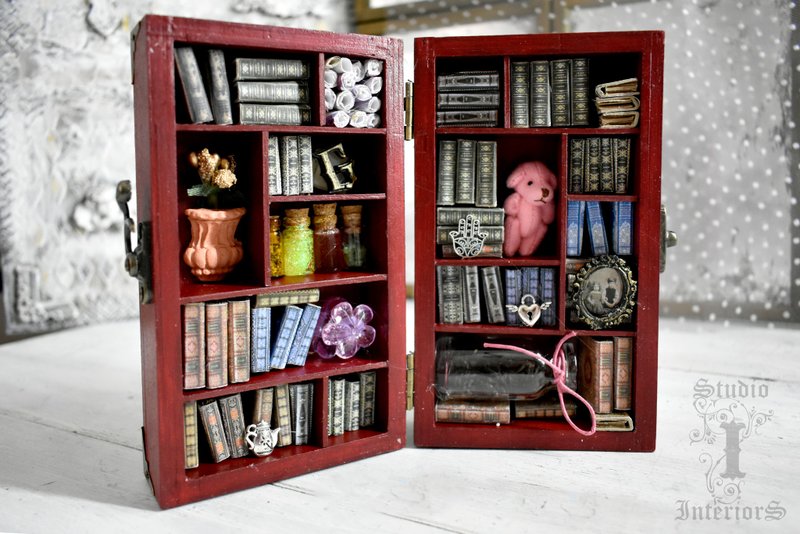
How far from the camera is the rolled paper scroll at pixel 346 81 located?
226cm

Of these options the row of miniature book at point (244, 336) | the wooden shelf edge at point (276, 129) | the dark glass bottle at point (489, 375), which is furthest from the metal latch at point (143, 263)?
the dark glass bottle at point (489, 375)

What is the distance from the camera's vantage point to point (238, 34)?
6.78ft

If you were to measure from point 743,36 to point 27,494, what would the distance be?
12.3 feet

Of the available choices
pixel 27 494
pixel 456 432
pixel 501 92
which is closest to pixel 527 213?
pixel 501 92

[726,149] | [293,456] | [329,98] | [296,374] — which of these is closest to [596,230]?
[329,98]

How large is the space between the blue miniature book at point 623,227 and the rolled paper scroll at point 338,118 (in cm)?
82

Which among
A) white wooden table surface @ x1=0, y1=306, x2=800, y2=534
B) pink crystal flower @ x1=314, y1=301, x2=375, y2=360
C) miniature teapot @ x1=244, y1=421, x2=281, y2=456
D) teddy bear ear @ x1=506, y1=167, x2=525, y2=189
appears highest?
teddy bear ear @ x1=506, y1=167, x2=525, y2=189

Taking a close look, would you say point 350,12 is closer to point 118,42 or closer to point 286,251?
point 118,42

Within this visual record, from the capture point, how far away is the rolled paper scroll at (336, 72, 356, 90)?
2.26m

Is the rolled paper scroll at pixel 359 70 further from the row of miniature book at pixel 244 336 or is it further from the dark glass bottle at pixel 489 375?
the dark glass bottle at pixel 489 375

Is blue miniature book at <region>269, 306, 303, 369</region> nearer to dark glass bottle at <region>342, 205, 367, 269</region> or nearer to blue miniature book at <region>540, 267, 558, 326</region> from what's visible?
dark glass bottle at <region>342, 205, 367, 269</region>

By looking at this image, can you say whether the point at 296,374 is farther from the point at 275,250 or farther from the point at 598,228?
the point at 598,228

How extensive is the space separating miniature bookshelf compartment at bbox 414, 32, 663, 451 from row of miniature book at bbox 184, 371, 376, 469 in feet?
0.59

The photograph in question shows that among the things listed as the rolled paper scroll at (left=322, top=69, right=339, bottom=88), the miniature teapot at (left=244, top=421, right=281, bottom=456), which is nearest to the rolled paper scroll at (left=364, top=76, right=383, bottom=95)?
the rolled paper scroll at (left=322, top=69, right=339, bottom=88)
